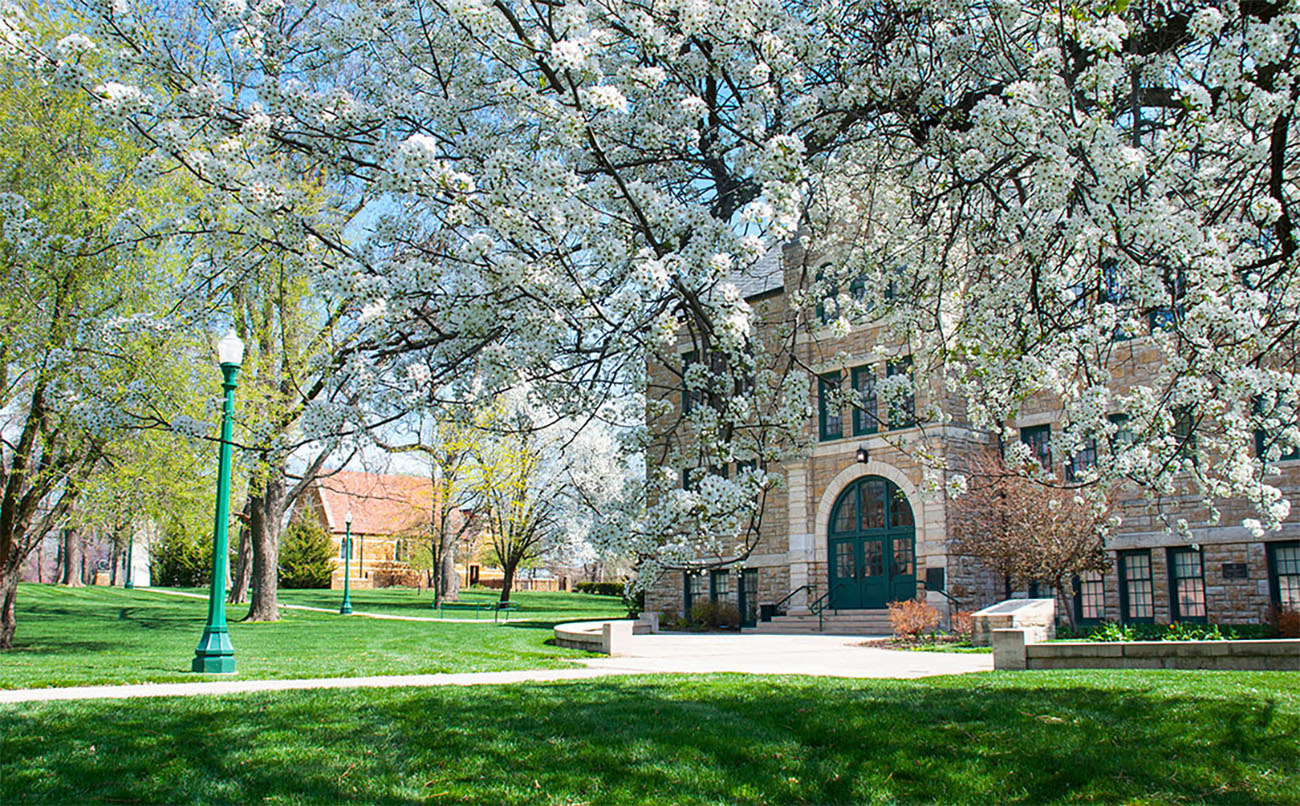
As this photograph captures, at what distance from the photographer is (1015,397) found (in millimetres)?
7895

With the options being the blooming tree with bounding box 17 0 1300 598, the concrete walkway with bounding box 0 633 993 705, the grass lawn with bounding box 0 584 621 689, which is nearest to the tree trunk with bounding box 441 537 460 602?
the grass lawn with bounding box 0 584 621 689

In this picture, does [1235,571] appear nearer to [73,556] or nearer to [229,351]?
[229,351]

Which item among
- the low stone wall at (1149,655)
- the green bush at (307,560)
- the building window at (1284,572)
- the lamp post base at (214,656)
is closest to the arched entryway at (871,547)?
the building window at (1284,572)

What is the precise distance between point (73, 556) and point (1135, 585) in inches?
1986

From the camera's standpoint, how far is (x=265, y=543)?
22484 mm

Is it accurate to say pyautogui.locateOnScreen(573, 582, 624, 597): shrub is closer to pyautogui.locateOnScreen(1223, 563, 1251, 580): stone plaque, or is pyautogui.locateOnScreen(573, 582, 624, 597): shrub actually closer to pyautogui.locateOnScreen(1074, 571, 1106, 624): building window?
pyautogui.locateOnScreen(1074, 571, 1106, 624): building window

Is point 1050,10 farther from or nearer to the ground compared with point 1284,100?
farther from the ground

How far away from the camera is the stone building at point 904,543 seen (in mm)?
18406

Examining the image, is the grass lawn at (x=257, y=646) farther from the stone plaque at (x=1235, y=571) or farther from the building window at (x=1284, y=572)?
the building window at (x=1284, y=572)

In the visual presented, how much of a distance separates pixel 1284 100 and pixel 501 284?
468cm

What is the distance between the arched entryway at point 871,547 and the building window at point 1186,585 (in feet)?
17.4

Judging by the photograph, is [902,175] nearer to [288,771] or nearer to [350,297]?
[350,297]

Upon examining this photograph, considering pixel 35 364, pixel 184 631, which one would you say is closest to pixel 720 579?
pixel 184 631

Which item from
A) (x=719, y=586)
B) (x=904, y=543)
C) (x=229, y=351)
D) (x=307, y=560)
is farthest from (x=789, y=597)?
(x=307, y=560)
